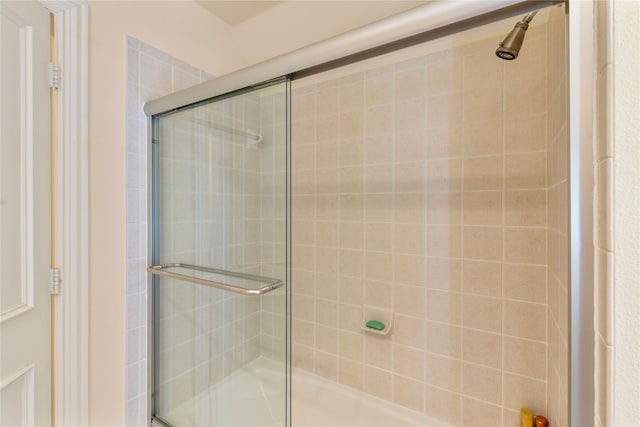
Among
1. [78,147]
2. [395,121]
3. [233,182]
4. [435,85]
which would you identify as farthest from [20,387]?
[435,85]

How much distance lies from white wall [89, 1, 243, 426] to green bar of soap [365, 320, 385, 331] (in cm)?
105

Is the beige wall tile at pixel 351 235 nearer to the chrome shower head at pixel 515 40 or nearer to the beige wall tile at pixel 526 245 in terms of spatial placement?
the beige wall tile at pixel 526 245

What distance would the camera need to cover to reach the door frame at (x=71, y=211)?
0.94 metres

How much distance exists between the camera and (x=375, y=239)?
1.42 metres

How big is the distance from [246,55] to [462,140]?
1281mm

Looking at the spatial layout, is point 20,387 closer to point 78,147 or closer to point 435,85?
point 78,147

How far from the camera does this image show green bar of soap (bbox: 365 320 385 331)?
1369 mm

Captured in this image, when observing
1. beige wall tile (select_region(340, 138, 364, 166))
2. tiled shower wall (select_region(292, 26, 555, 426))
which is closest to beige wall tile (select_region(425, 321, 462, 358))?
tiled shower wall (select_region(292, 26, 555, 426))

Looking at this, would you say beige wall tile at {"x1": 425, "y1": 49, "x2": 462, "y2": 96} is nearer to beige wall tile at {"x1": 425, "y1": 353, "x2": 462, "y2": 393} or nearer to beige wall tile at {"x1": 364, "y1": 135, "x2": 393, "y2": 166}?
beige wall tile at {"x1": 364, "y1": 135, "x2": 393, "y2": 166}

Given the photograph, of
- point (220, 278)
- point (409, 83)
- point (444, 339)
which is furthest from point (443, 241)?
point (220, 278)

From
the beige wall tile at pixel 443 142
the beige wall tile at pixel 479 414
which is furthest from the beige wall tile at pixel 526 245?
the beige wall tile at pixel 479 414

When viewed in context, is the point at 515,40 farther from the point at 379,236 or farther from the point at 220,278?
the point at 220,278

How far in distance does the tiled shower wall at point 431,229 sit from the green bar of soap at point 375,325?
0.07 meters

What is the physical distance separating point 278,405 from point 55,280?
844mm
